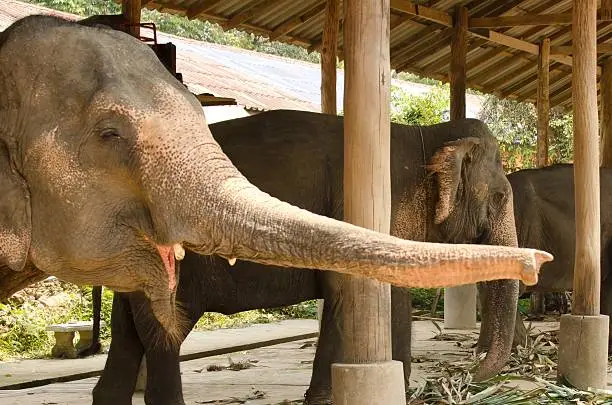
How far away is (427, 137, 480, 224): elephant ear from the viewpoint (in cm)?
669

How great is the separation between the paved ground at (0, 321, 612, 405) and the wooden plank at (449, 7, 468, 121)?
7.02ft

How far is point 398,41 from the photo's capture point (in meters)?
11.1

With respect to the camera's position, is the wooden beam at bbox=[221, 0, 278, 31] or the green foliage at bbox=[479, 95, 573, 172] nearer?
the wooden beam at bbox=[221, 0, 278, 31]

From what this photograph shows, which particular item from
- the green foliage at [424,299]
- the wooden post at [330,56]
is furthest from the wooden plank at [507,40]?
Result: the green foliage at [424,299]

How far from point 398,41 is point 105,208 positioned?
26.3 ft

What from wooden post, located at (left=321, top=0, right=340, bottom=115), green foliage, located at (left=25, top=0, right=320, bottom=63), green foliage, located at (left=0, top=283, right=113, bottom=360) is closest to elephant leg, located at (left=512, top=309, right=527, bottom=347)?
wooden post, located at (left=321, top=0, right=340, bottom=115)

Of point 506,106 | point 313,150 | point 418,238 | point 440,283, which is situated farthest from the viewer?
point 506,106

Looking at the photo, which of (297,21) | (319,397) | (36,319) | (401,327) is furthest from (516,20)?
(319,397)

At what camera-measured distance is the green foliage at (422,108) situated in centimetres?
1833

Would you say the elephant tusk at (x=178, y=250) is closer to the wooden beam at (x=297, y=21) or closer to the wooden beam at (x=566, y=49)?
the wooden beam at (x=297, y=21)

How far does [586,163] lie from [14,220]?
4474mm

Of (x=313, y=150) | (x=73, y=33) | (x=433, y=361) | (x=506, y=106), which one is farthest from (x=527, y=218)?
(x=506, y=106)

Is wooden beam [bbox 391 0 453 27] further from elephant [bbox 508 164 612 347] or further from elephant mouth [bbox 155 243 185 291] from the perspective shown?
elephant mouth [bbox 155 243 185 291]

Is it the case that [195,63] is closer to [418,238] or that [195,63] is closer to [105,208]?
[418,238]
